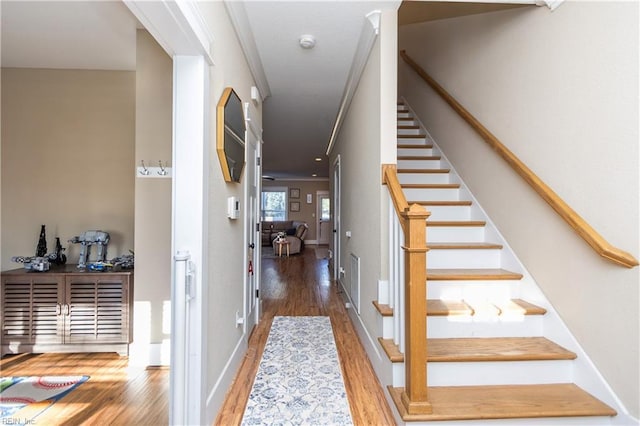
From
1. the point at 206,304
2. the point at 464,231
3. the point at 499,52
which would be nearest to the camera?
the point at 206,304

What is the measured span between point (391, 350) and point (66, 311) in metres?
2.61

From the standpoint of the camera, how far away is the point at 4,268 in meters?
2.71

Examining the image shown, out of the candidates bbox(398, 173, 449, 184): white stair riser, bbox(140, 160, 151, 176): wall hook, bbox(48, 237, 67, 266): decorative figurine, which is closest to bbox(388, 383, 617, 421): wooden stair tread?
bbox(398, 173, 449, 184): white stair riser

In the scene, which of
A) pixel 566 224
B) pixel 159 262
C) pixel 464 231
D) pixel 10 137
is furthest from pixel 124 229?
pixel 566 224

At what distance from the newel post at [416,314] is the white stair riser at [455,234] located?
43.2 inches

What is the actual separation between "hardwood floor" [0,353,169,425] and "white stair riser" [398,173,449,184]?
2668 mm

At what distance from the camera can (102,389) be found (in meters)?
1.95

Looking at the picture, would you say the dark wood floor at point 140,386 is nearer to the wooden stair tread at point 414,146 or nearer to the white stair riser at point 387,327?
the white stair riser at point 387,327

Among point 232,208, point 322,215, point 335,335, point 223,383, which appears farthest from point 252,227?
point 322,215

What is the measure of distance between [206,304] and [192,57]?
1.27 m

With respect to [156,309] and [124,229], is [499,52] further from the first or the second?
[124,229]

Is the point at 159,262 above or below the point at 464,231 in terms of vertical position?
below

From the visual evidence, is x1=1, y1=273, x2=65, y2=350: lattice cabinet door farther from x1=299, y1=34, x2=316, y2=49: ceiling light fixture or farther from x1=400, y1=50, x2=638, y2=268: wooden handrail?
x1=400, y1=50, x2=638, y2=268: wooden handrail

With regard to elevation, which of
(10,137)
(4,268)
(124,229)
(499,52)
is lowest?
(4,268)
